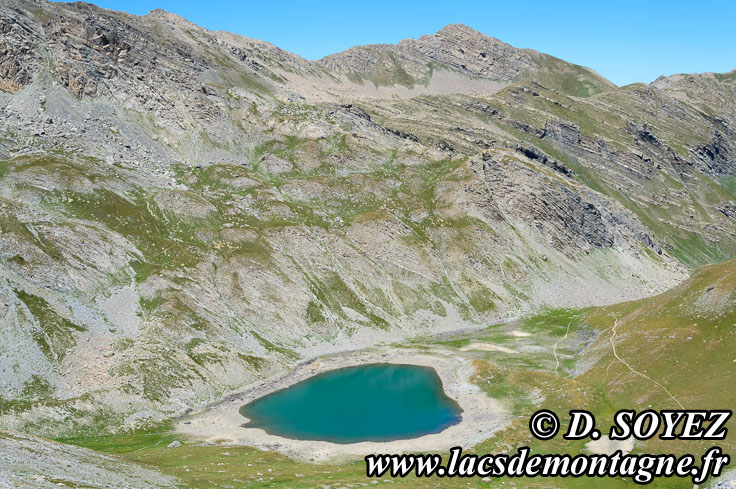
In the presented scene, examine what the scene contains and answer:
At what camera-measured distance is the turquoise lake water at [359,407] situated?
279 feet

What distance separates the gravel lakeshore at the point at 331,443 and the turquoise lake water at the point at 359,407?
80.0 inches

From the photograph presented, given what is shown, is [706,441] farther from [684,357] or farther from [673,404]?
[684,357]

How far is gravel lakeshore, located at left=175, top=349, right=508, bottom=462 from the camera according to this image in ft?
249

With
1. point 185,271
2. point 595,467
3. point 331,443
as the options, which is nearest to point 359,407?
point 331,443

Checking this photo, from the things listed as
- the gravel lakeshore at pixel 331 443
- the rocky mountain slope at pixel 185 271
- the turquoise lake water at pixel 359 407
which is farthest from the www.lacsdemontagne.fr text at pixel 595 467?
the rocky mountain slope at pixel 185 271

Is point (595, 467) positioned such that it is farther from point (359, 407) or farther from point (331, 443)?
point (359, 407)

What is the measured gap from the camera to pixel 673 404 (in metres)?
72.2

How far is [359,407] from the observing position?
9794 centimetres

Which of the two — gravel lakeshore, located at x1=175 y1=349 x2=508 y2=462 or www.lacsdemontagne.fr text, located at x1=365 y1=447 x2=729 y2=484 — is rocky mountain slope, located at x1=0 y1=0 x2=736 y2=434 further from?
www.lacsdemontagne.fr text, located at x1=365 y1=447 x2=729 y2=484

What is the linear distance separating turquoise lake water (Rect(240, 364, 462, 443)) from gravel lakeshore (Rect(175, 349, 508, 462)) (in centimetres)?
203

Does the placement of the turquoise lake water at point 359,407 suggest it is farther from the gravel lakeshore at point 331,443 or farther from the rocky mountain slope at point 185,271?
the rocky mountain slope at point 185,271

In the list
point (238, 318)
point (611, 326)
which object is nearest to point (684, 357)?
point (611, 326)

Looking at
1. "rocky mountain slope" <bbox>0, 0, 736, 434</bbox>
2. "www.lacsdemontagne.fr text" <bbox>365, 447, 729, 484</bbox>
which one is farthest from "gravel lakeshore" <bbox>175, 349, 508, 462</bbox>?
"www.lacsdemontagne.fr text" <bbox>365, 447, 729, 484</bbox>

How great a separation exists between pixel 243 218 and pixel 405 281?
58.0 metres
